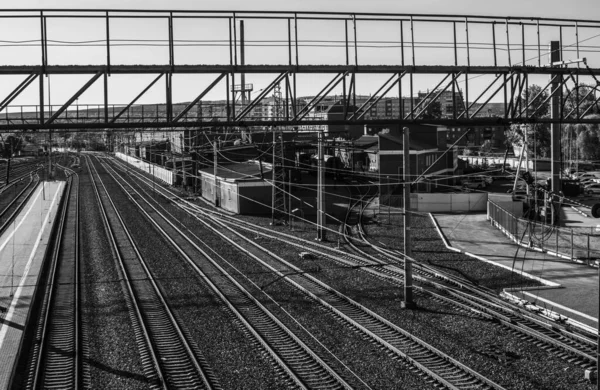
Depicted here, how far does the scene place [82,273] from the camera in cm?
1772

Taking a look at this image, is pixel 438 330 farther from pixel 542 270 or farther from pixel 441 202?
pixel 441 202

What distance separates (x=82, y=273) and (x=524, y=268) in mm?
12215

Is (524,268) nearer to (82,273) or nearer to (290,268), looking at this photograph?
(290,268)

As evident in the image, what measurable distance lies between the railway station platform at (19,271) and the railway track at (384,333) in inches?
234

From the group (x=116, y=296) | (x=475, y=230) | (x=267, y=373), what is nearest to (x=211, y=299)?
(x=116, y=296)

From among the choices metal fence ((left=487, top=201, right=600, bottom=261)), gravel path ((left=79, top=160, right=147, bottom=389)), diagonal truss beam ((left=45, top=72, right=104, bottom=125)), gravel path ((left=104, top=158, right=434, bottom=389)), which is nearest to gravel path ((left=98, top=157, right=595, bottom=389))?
gravel path ((left=104, top=158, right=434, bottom=389))

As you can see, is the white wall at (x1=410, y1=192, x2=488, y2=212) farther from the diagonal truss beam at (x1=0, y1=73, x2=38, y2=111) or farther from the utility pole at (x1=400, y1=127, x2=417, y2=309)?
the diagonal truss beam at (x1=0, y1=73, x2=38, y2=111)

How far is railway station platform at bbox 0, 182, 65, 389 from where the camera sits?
11.1 meters

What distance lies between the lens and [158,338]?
11.5m

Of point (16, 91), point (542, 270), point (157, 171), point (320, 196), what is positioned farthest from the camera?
point (157, 171)

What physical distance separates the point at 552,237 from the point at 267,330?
45.7 feet

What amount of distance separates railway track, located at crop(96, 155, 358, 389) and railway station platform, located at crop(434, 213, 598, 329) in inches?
202

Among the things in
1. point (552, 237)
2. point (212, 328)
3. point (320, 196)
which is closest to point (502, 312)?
point (212, 328)

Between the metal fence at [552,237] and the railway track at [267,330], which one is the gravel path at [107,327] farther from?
the metal fence at [552,237]
